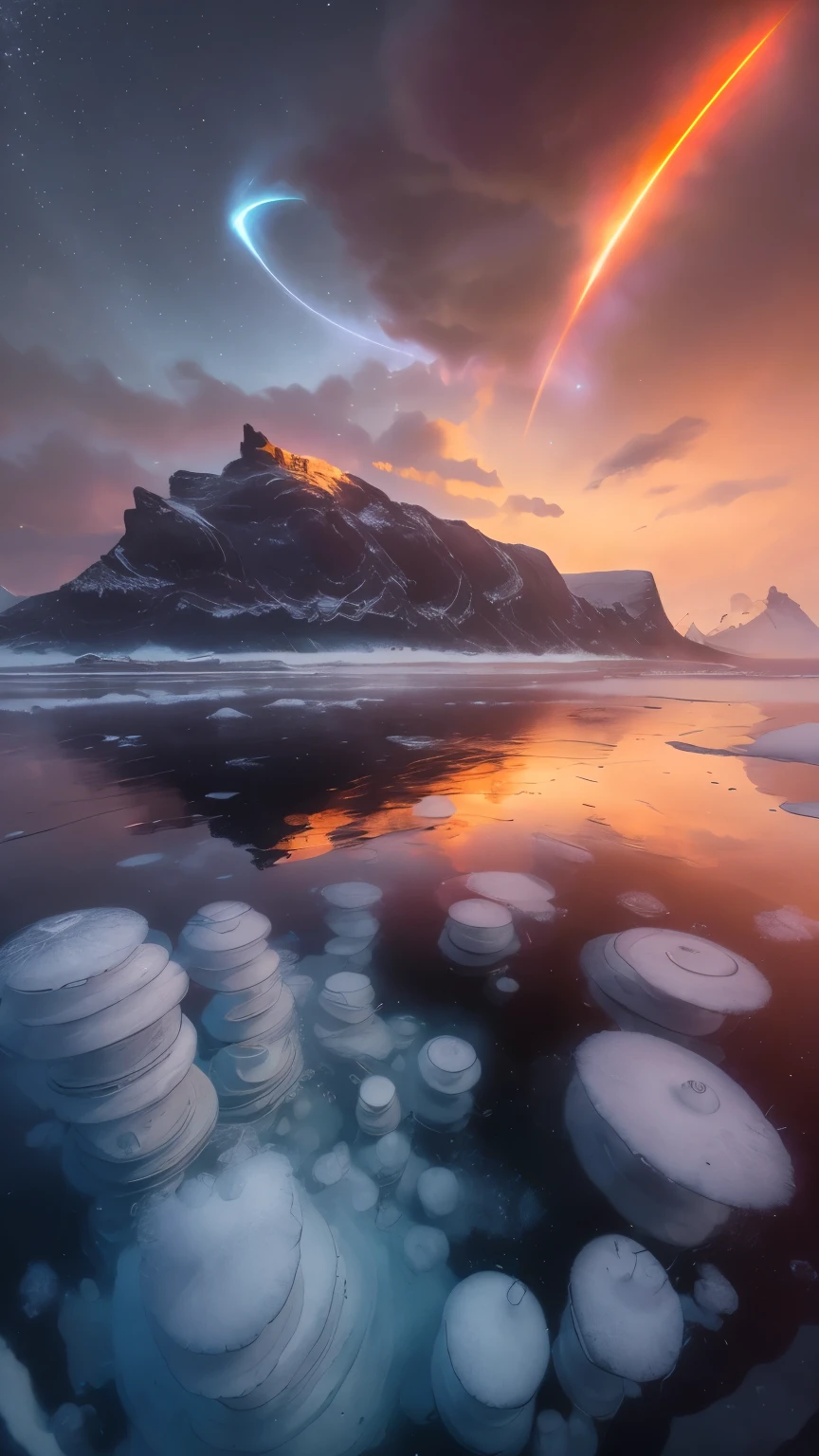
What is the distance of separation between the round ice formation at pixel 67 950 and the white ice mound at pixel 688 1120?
13.1ft

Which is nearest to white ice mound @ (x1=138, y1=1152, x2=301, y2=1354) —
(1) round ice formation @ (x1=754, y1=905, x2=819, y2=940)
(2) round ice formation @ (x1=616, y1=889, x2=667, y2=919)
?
(2) round ice formation @ (x1=616, y1=889, x2=667, y2=919)

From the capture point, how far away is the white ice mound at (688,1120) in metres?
3.10

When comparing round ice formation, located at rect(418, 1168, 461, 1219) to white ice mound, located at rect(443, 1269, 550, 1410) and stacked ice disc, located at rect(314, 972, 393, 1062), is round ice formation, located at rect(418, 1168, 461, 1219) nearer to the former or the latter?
white ice mound, located at rect(443, 1269, 550, 1410)

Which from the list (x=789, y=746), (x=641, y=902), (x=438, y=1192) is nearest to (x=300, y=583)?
(x=789, y=746)

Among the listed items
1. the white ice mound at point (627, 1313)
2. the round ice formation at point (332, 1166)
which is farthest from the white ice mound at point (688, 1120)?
the round ice formation at point (332, 1166)

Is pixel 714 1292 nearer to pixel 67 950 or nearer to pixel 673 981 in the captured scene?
pixel 673 981

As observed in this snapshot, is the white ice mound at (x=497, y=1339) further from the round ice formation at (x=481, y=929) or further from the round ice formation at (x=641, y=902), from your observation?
the round ice formation at (x=641, y=902)

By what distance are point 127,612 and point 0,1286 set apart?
80.0m

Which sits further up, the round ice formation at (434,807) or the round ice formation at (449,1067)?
the round ice formation at (449,1067)

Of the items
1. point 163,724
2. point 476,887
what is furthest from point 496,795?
point 163,724

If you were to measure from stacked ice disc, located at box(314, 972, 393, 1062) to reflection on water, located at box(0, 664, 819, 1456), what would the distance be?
0.02 m

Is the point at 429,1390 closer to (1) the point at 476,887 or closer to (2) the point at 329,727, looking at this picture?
(1) the point at 476,887

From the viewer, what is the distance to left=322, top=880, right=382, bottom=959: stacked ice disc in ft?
19.1

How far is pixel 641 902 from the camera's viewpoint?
22.0 feet
